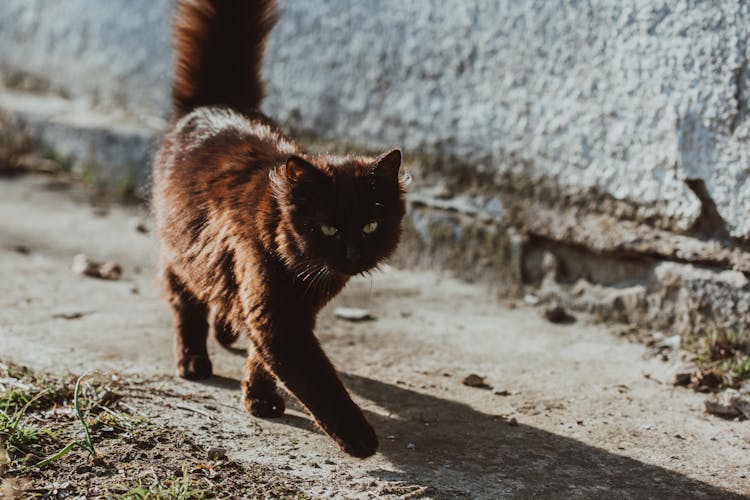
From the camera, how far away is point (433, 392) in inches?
132

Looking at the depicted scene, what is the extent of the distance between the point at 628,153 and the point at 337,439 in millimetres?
1849

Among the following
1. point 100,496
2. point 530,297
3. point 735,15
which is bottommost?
point 100,496

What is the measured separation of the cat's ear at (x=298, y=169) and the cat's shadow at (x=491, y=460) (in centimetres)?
84

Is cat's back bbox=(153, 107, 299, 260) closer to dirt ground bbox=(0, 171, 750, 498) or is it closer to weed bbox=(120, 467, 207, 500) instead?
dirt ground bbox=(0, 171, 750, 498)

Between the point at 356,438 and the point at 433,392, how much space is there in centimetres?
68

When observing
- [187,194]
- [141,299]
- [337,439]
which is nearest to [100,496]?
[337,439]

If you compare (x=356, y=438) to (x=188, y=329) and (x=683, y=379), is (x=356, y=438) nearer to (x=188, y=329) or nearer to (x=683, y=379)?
(x=188, y=329)

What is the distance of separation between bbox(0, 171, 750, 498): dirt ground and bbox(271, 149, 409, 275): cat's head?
0.60 meters

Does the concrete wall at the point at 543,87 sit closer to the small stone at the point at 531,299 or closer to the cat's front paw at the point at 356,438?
the small stone at the point at 531,299

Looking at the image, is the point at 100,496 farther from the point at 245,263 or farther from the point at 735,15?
the point at 735,15

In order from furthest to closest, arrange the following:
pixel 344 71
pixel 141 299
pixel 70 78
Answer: pixel 70 78 → pixel 344 71 → pixel 141 299

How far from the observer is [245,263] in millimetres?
2961

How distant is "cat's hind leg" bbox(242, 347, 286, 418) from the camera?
3.04 metres

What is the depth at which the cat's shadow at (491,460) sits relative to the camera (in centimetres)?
262
